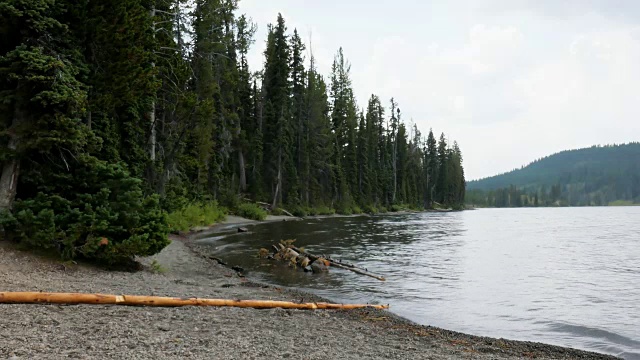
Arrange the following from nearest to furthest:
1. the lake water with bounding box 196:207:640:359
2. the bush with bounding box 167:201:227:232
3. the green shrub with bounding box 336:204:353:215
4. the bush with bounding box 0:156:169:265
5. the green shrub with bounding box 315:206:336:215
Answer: the lake water with bounding box 196:207:640:359
the bush with bounding box 0:156:169:265
the bush with bounding box 167:201:227:232
the green shrub with bounding box 315:206:336:215
the green shrub with bounding box 336:204:353:215

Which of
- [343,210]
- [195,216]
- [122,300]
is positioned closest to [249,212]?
[195,216]

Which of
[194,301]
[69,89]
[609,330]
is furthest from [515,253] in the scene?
→ [69,89]

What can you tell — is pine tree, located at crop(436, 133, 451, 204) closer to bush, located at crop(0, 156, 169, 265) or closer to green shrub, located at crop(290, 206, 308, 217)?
green shrub, located at crop(290, 206, 308, 217)

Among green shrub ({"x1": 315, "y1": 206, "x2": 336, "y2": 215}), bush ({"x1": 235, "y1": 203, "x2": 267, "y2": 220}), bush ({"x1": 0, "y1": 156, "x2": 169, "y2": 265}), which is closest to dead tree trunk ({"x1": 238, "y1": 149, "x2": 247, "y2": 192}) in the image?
bush ({"x1": 235, "y1": 203, "x2": 267, "y2": 220})

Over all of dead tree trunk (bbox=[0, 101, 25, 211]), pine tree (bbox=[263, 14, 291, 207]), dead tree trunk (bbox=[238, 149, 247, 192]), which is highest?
pine tree (bbox=[263, 14, 291, 207])

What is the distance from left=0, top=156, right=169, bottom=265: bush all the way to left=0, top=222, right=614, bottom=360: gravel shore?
0.55 m

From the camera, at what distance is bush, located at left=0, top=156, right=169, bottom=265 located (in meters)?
11.4

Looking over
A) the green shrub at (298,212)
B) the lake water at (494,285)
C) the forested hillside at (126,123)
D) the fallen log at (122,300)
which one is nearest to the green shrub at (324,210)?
the forested hillside at (126,123)

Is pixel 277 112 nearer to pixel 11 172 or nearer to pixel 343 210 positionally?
pixel 343 210

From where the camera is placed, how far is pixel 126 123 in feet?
70.5

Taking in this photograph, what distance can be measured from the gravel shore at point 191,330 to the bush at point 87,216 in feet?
1.81

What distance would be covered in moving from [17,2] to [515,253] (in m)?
24.9

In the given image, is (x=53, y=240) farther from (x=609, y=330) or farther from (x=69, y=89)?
(x=609, y=330)

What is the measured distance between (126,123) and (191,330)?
56.0 ft
